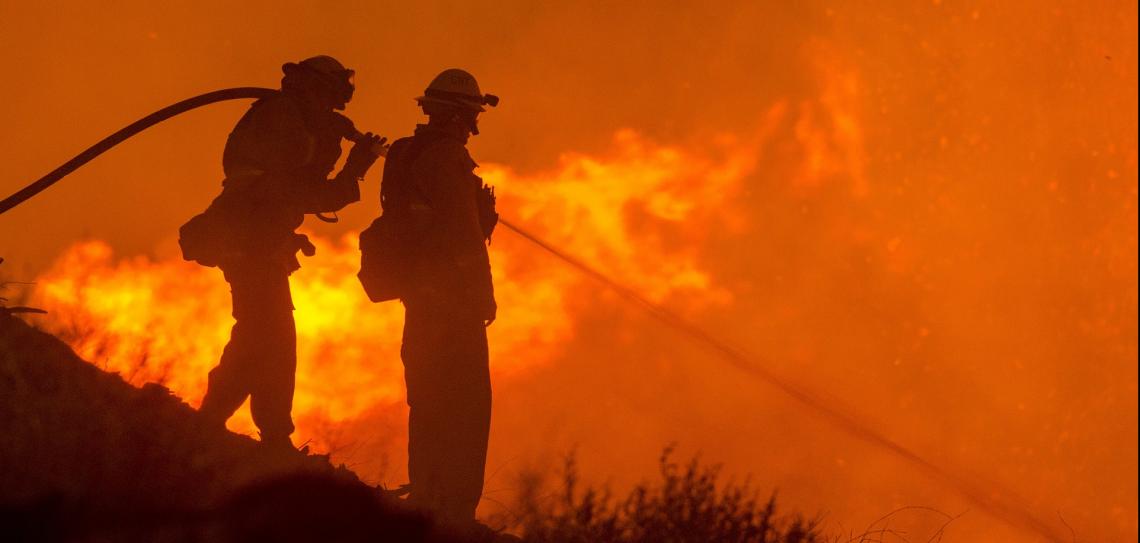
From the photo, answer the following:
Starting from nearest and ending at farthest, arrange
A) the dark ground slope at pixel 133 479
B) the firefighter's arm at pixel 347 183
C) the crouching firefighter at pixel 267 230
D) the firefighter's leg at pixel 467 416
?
the dark ground slope at pixel 133 479, the firefighter's leg at pixel 467 416, the crouching firefighter at pixel 267 230, the firefighter's arm at pixel 347 183

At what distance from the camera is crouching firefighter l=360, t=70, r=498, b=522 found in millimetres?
9195

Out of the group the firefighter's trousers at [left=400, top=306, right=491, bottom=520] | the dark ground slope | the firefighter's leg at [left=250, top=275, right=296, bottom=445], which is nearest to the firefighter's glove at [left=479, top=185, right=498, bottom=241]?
the firefighter's trousers at [left=400, top=306, right=491, bottom=520]

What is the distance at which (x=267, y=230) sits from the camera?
930cm

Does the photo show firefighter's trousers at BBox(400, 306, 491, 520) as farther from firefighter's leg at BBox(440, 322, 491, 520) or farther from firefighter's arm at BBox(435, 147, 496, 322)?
firefighter's arm at BBox(435, 147, 496, 322)

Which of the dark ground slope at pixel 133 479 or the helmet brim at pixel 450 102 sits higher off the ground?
the helmet brim at pixel 450 102

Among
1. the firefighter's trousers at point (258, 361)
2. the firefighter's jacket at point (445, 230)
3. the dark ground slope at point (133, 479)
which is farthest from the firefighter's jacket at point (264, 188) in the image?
the dark ground slope at point (133, 479)

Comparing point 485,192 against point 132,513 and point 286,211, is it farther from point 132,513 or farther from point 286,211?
point 132,513

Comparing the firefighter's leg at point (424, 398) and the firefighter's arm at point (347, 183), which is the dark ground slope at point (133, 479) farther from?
the firefighter's arm at point (347, 183)

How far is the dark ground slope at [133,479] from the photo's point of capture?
558cm

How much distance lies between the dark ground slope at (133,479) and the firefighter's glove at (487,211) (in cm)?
229

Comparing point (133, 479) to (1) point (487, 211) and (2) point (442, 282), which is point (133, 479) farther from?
(1) point (487, 211)

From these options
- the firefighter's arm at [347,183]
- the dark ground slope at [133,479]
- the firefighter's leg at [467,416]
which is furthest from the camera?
the firefighter's arm at [347,183]

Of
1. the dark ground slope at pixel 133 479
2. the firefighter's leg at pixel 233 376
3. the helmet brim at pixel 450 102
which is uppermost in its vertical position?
the helmet brim at pixel 450 102

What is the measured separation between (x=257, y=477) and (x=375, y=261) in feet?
8.79
